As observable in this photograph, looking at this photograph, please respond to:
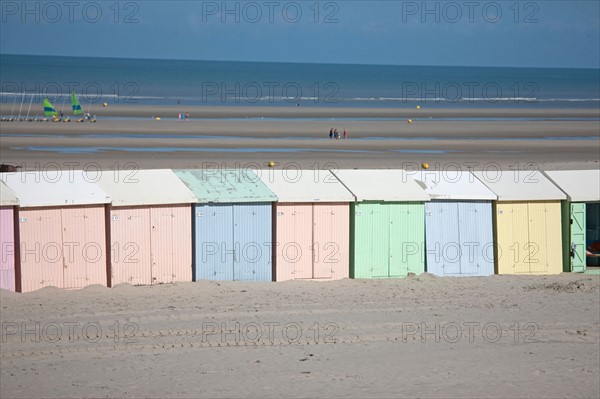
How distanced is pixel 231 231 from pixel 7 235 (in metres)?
3.82

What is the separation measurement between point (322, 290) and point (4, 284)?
5.44 m

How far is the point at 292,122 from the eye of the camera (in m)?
49.5

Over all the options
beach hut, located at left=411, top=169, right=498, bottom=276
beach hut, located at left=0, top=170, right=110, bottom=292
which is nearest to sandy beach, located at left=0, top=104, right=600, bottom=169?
beach hut, located at left=411, top=169, right=498, bottom=276

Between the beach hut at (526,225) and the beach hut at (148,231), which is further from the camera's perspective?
the beach hut at (526,225)

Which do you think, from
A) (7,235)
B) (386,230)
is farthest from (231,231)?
(7,235)

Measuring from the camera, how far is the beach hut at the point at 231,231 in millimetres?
16375

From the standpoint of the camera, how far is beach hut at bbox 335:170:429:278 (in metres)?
17.0

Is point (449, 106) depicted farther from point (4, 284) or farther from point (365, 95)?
point (4, 284)

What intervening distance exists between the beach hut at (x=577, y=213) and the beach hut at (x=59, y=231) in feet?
29.2

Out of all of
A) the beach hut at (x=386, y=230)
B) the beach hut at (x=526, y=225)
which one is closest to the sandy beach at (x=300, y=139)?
the beach hut at (x=526, y=225)

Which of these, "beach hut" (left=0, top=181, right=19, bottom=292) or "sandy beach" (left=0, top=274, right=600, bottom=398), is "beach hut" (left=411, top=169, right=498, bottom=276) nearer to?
"sandy beach" (left=0, top=274, right=600, bottom=398)

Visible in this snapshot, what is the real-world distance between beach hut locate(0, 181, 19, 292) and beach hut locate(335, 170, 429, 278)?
5.98 meters

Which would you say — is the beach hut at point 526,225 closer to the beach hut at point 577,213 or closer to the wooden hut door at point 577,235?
the beach hut at point 577,213

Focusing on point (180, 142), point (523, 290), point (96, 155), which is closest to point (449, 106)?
point (180, 142)
